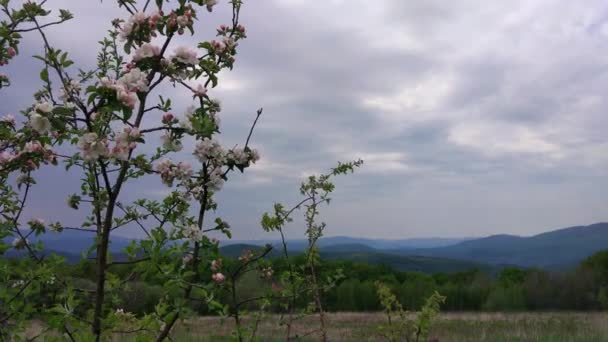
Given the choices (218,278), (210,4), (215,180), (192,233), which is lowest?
(218,278)

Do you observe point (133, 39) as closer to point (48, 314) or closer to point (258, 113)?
point (258, 113)

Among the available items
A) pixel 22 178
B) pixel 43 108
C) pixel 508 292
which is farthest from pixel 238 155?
pixel 508 292

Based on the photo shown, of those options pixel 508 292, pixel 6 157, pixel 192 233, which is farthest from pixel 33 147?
pixel 508 292

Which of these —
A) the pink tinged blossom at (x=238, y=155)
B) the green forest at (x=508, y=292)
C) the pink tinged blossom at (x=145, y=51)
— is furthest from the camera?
the green forest at (x=508, y=292)

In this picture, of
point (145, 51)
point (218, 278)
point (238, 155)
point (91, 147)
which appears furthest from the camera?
point (238, 155)

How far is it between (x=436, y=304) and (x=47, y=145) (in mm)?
2862

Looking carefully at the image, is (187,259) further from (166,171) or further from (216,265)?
(166,171)

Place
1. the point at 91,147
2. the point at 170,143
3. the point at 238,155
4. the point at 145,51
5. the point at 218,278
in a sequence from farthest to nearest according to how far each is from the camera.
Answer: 1. the point at 238,155
2. the point at 170,143
3. the point at 218,278
4. the point at 145,51
5. the point at 91,147

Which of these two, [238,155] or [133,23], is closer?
[133,23]

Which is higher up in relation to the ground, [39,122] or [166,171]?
[39,122]

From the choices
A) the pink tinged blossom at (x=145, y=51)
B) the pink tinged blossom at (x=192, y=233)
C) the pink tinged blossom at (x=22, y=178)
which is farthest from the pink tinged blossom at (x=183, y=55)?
the pink tinged blossom at (x=22, y=178)

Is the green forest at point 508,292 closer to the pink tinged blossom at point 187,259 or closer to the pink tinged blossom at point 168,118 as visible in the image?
the pink tinged blossom at point 187,259

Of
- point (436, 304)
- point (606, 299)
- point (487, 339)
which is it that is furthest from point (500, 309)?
point (436, 304)

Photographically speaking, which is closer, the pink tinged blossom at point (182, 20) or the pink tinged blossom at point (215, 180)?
the pink tinged blossom at point (182, 20)
